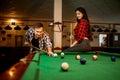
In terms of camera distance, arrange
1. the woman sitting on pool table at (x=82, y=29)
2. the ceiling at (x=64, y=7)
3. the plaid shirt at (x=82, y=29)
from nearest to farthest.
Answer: the woman sitting on pool table at (x=82, y=29)
the plaid shirt at (x=82, y=29)
the ceiling at (x=64, y=7)

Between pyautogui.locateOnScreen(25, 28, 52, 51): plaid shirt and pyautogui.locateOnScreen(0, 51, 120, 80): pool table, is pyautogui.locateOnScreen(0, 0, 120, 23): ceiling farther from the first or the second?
pyautogui.locateOnScreen(0, 51, 120, 80): pool table

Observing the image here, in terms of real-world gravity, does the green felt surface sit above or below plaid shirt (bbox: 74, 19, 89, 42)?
below

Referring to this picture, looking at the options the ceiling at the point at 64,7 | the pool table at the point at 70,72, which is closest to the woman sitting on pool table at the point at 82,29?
the pool table at the point at 70,72

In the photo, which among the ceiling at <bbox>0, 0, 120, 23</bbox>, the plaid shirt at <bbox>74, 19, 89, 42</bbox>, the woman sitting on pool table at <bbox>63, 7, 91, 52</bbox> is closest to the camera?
the woman sitting on pool table at <bbox>63, 7, 91, 52</bbox>

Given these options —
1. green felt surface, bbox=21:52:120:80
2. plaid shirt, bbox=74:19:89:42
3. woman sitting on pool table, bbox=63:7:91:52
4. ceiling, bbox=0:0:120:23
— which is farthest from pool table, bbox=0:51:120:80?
ceiling, bbox=0:0:120:23

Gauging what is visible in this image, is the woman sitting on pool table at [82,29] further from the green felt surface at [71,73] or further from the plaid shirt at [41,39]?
the green felt surface at [71,73]

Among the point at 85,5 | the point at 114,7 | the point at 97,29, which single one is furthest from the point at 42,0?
the point at 97,29

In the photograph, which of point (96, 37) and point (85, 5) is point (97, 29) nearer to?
point (96, 37)

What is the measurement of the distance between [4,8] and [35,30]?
7.87 meters

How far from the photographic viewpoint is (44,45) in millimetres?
5363

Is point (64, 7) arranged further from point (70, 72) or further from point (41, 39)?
point (70, 72)

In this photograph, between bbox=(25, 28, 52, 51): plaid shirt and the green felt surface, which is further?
bbox=(25, 28, 52, 51): plaid shirt

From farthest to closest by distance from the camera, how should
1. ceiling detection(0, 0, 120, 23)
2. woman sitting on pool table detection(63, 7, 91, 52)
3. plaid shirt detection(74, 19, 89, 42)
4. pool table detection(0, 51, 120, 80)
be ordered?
ceiling detection(0, 0, 120, 23) → plaid shirt detection(74, 19, 89, 42) → woman sitting on pool table detection(63, 7, 91, 52) → pool table detection(0, 51, 120, 80)

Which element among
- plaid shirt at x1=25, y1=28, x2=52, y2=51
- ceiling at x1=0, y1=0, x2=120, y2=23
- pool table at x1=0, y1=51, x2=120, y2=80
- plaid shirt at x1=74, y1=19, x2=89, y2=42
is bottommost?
pool table at x1=0, y1=51, x2=120, y2=80
